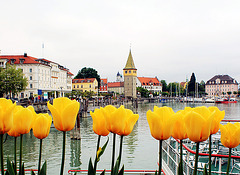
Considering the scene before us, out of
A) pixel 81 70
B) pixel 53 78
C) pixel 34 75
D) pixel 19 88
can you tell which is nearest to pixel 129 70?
pixel 81 70

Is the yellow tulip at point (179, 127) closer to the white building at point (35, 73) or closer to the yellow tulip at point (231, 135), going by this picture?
the yellow tulip at point (231, 135)

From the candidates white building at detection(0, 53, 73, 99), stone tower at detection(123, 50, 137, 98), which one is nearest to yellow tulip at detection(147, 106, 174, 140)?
white building at detection(0, 53, 73, 99)

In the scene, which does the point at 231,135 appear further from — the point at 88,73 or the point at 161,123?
the point at 88,73

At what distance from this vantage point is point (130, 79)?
11238 cm

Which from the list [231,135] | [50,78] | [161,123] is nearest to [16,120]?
[161,123]

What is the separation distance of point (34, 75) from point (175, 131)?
6208 centimetres

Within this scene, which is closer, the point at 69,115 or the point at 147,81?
the point at 69,115

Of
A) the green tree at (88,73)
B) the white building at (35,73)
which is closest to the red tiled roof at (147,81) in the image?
the green tree at (88,73)

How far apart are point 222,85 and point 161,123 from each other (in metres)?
149

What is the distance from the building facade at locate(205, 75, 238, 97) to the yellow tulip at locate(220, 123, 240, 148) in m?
143

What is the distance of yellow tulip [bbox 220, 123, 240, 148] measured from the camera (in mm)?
1478

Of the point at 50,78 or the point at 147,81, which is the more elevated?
the point at 147,81

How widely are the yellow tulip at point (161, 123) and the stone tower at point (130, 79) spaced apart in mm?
109252

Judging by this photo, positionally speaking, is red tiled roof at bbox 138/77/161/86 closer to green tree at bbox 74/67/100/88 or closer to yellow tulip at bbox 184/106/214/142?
green tree at bbox 74/67/100/88
